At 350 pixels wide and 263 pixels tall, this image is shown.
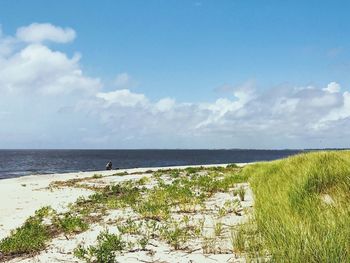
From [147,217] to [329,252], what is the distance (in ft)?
20.7

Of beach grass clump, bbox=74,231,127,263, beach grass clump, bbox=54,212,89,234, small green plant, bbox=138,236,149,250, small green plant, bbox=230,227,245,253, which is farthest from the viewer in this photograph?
beach grass clump, bbox=54,212,89,234

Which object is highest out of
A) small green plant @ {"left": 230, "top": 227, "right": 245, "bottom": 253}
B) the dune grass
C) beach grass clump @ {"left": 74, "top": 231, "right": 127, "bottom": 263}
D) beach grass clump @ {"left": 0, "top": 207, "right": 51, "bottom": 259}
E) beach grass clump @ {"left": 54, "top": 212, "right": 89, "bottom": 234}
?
the dune grass

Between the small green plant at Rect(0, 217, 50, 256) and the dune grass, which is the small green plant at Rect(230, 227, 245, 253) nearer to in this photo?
the dune grass

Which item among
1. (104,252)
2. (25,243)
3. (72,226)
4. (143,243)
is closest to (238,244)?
(143,243)

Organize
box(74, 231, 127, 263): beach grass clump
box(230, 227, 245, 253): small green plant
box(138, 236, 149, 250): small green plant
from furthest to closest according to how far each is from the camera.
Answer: box(138, 236, 149, 250): small green plant, box(74, 231, 127, 263): beach grass clump, box(230, 227, 245, 253): small green plant

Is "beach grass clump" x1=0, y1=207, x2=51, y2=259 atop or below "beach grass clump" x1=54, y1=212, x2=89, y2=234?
below

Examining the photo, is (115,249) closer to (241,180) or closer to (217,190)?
(217,190)

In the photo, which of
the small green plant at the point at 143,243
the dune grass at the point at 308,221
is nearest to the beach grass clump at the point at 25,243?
the small green plant at the point at 143,243

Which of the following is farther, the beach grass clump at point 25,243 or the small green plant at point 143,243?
the beach grass clump at point 25,243

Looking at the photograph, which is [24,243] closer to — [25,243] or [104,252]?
[25,243]

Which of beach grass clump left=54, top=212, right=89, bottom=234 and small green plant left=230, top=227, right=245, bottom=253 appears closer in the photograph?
small green plant left=230, top=227, right=245, bottom=253

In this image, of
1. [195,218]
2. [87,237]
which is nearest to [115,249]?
[87,237]

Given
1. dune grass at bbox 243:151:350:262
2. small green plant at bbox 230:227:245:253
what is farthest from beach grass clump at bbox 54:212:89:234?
small green plant at bbox 230:227:245:253

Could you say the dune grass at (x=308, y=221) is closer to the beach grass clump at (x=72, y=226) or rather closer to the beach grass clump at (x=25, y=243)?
the beach grass clump at (x=72, y=226)
